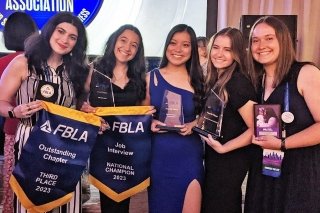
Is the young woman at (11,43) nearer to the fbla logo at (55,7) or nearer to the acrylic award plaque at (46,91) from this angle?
the acrylic award plaque at (46,91)

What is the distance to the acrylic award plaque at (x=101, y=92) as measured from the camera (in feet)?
6.45

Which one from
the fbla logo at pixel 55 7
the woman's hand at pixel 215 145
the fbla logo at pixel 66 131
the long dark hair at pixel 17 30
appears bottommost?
the woman's hand at pixel 215 145

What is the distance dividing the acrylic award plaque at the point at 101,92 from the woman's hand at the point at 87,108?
4 centimetres

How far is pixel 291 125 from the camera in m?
1.62

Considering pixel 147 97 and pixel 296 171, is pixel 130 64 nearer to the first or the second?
pixel 147 97

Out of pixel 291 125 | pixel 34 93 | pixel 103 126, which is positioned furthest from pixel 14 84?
pixel 291 125

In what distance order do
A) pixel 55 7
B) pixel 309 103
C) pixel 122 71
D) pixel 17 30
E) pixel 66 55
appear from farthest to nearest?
1. pixel 55 7
2. pixel 17 30
3. pixel 122 71
4. pixel 66 55
5. pixel 309 103

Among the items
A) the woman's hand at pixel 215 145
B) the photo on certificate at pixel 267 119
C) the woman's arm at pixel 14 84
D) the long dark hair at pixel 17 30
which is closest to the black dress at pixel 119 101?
the woman's arm at pixel 14 84

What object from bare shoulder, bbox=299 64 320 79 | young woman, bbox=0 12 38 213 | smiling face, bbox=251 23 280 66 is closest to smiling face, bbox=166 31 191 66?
smiling face, bbox=251 23 280 66

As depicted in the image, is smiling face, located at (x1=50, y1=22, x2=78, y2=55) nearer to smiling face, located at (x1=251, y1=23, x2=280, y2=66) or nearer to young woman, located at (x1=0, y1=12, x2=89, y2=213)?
young woman, located at (x1=0, y1=12, x2=89, y2=213)

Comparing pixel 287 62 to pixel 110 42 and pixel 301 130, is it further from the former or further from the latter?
pixel 110 42

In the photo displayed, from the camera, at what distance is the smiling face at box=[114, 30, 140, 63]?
6.65 ft

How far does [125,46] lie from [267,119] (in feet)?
2.78

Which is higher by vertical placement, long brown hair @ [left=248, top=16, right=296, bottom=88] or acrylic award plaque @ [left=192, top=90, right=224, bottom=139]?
long brown hair @ [left=248, top=16, right=296, bottom=88]
